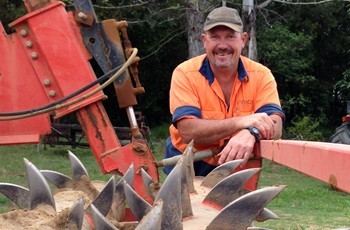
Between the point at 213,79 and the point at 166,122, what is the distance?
76.0 feet

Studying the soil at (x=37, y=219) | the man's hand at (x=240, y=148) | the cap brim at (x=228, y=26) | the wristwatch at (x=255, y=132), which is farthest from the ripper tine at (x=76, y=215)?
the cap brim at (x=228, y=26)

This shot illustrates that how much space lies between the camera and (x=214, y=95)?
182 inches

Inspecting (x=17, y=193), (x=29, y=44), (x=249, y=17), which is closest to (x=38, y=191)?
(x=17, y=193)

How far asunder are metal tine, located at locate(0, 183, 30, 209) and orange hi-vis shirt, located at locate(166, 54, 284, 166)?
206 centimetres

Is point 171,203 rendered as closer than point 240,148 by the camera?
Yes

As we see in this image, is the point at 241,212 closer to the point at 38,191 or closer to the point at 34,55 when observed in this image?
the point at 38,191

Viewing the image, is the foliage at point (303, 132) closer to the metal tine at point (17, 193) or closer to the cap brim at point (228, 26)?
the cap brim at point (228, 26)

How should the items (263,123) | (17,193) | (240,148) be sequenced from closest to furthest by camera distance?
(17,193) → (240,148) → (263,123)

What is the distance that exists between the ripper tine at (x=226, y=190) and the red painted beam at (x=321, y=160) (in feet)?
0.48

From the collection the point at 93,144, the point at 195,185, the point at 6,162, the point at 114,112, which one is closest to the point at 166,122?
the point at 114,112

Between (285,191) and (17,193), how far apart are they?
12.0 m

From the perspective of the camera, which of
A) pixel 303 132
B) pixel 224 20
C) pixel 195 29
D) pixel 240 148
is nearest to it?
pixel 240 148

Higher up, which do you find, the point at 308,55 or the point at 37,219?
the point at 37,219

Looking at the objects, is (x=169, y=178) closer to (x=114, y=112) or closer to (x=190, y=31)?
(x=190, y=31)
